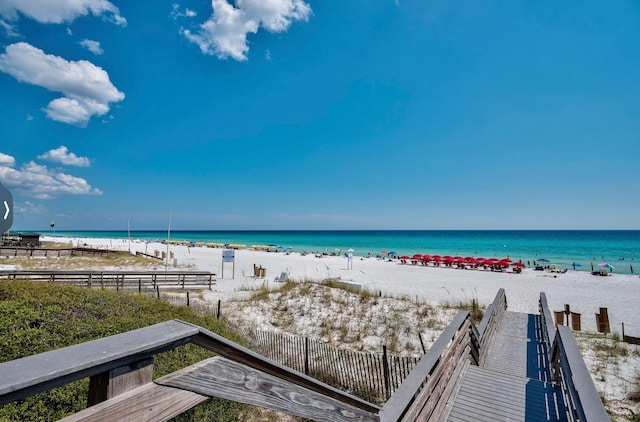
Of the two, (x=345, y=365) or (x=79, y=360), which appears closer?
(x=79, y=360)

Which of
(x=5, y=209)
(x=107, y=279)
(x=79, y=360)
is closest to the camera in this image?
(x=79, y=360)

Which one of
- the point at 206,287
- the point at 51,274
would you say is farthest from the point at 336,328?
the point at 51,274

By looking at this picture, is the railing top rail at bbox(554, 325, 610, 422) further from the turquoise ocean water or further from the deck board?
the turquoise ocean water

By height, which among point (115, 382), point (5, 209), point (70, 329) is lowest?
point (70, 329)

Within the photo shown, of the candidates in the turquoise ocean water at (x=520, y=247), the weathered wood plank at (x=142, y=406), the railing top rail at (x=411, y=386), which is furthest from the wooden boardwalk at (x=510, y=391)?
the turquoise ocean water at (x=520, y=247)

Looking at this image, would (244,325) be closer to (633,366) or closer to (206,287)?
(206,287)

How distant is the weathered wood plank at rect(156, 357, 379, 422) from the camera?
1.22 m

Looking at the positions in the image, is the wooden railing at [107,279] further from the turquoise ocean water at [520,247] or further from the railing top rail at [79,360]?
the turquoise ocean water at [520,247]

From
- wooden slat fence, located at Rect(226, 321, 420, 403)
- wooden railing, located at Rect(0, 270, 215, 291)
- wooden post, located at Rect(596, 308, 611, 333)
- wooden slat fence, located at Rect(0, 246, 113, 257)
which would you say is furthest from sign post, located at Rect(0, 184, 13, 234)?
wooden slat fence, located at Rect(0, 246, 113, 257)

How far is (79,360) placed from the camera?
89 cm

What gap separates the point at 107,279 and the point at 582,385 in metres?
18.4

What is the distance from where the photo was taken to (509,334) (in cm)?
854

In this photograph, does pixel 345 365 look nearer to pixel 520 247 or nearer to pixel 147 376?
pixel 147 376

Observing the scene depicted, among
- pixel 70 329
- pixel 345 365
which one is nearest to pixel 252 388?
pixel 70 329
